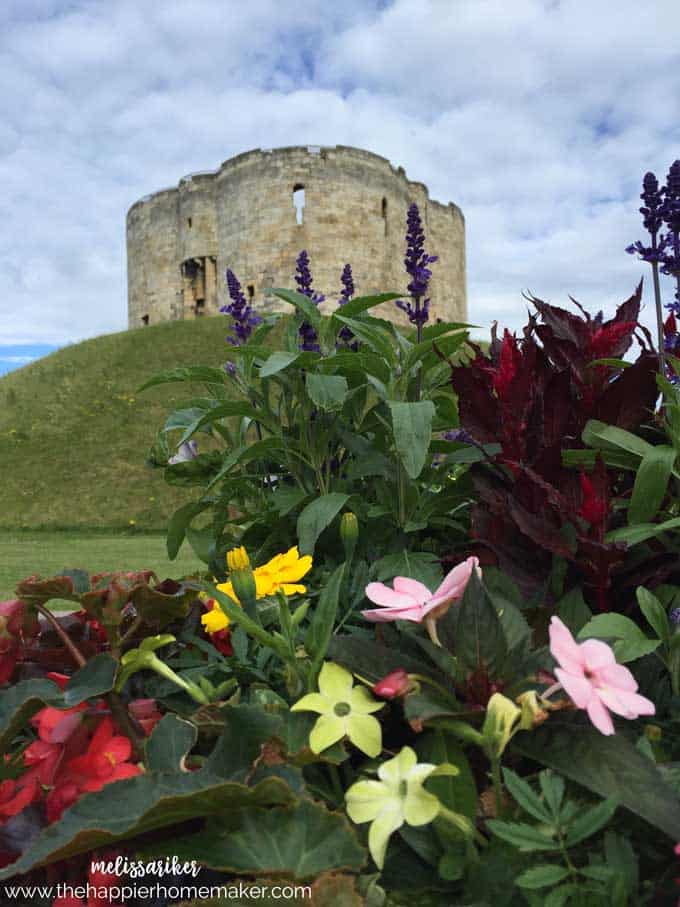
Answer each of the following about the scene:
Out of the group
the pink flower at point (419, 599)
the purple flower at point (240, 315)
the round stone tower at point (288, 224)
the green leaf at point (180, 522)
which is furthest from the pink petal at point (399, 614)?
the round stone tower at point (288, 224)

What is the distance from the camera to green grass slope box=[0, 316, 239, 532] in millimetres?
12273

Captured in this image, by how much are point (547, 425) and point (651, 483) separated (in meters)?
0.19

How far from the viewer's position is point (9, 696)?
865 millimetres

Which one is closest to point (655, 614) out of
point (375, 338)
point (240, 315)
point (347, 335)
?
point (375, 338)

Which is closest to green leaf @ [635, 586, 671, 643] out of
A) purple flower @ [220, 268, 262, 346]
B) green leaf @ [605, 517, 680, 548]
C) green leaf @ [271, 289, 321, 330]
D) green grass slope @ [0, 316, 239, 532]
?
green leaf @ [605, 517, 680, 548]

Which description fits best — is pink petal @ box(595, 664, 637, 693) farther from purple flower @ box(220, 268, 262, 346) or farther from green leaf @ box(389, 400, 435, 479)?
purple flower @ box(220, 268, 262, 346)

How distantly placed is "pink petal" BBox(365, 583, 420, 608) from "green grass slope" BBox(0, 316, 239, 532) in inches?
434

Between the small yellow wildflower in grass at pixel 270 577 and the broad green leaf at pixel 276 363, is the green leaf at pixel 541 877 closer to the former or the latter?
the small yellow wildflower in grass at pixel 270 577

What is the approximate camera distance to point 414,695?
2.52ft

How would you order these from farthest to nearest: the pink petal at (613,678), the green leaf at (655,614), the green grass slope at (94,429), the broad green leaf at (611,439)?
1. the green grass slope at (94,429)
2. the broad green leaf at (611,439)
3. the green leaf at (655,614)
4. the pink petal at (613,678)

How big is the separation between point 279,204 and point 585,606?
24905 millimetres

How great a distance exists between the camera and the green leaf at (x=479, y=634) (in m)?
0.79

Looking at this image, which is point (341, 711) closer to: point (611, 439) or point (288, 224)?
point (611, 439)

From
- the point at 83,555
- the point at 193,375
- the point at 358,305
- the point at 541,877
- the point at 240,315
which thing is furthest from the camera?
the point at 83,555
